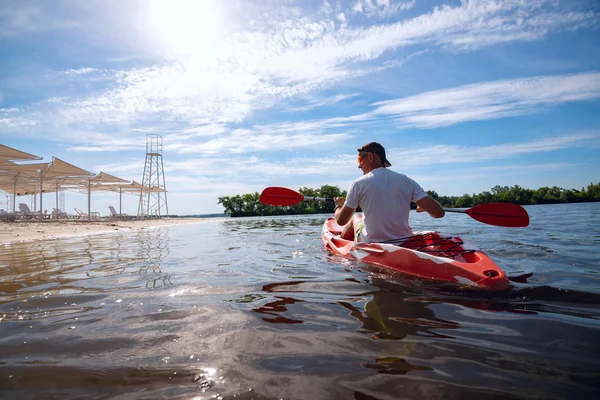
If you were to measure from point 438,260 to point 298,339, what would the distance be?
2.03 m

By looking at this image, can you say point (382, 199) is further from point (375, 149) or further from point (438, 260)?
point (438, 260)

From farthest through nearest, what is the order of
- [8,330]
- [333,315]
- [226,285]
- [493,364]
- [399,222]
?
[399,222] → [226,285] → [333,315] → [8,330] → [493,364]

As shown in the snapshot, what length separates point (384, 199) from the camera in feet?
13.0

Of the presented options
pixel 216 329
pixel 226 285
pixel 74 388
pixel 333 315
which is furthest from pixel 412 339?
pixel 226 285

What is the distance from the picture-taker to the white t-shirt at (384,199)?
3.96 metres

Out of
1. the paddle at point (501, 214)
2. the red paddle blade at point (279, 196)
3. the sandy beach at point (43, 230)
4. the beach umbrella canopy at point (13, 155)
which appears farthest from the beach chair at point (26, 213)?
the paddle at point (501, 214)

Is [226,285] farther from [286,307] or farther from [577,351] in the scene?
[577,351]

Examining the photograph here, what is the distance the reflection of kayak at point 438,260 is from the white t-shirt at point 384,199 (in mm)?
230

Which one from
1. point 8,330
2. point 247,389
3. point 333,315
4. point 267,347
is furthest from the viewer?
point 333,315

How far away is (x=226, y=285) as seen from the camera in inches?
127

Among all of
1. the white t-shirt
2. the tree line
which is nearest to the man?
the white t-shirt

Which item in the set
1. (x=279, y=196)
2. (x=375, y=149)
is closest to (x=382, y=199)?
(x=375, y=149)

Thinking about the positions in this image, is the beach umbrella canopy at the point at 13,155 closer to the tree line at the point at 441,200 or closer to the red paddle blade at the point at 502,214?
the red paddle blade at the point at 502,214

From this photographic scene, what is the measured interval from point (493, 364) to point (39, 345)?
2.34m
